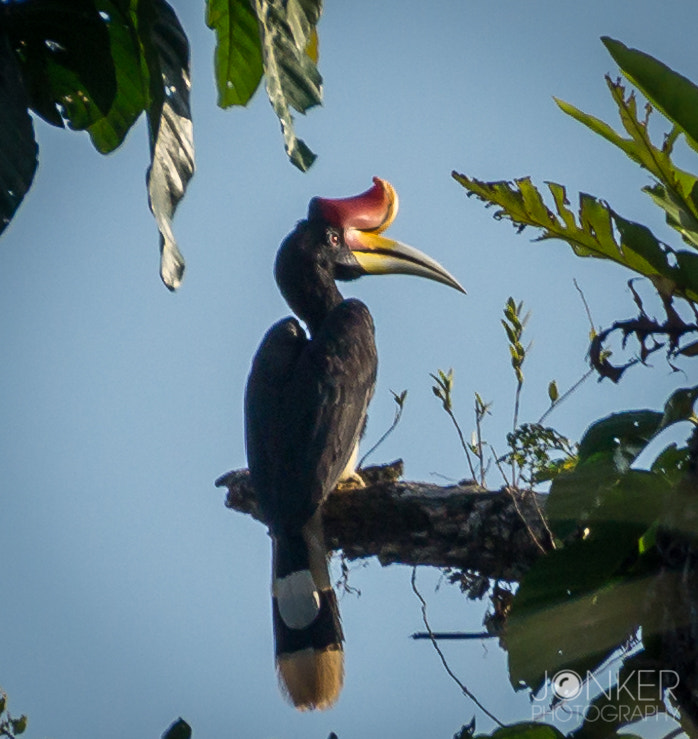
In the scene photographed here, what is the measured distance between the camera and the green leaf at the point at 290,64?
2.08m

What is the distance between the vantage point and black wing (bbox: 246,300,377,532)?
414 centimetres

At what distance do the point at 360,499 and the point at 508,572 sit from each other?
0.74 metres

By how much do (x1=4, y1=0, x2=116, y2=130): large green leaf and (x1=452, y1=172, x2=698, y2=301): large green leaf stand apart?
2.72ft

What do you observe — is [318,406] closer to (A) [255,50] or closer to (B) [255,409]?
(B) [255,409]

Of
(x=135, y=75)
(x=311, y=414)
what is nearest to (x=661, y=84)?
(x=135, y=75)

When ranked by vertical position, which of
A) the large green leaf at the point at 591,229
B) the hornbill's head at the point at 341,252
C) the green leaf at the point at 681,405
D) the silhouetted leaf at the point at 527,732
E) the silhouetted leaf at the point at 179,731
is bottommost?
the silhouetted leaf at the point at 527,732

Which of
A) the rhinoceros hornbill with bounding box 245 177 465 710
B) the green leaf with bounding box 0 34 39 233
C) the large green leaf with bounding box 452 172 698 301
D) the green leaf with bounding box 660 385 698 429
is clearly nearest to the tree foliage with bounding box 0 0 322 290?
the green leaf with bounding box 0 34 39 233

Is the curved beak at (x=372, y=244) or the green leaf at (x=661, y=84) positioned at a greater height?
the curved beak at (x=372, y=244)

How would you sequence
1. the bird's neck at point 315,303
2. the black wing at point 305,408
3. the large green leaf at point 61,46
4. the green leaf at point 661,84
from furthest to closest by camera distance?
the bird's neck at point 315,303 < the black wing at point 305,408 < the large green leaf at point 61,46 < the green leaf at point 661,84

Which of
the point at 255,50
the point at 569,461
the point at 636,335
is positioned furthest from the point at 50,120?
the point at 569,461

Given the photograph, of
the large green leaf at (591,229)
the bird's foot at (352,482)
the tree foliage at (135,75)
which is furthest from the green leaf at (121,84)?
the bird's foot at (352,482)

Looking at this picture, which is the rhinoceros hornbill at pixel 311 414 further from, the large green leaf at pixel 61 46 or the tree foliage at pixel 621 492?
the large green leaf at pixel 61 46

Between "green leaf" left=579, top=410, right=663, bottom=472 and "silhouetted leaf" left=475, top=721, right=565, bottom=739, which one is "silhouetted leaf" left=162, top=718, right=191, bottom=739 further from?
"green leaf" left=579, top=410, right=663, bottom=472

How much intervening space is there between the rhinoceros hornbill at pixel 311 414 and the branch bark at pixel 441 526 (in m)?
0.16
